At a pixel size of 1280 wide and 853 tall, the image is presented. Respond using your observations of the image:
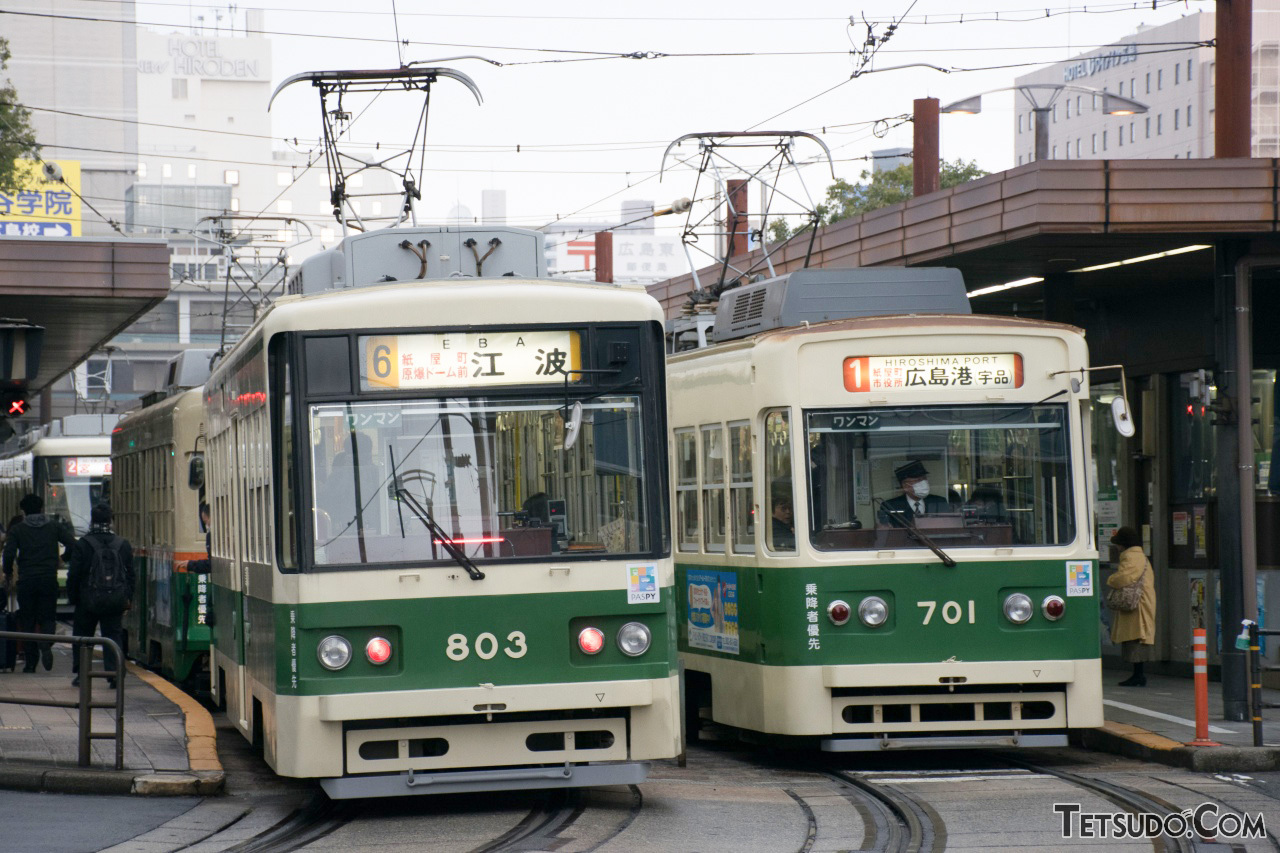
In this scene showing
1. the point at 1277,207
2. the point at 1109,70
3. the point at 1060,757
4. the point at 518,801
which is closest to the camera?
the point at 518,801

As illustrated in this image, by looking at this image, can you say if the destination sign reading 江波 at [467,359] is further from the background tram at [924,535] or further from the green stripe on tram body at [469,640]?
the background tram at [924,535]

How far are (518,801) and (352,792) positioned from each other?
1.21 m

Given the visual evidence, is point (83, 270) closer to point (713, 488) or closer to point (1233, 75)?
point (713, 488)

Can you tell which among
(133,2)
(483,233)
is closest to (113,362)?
(133,2)

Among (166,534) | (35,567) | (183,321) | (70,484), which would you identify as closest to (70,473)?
(70,484)

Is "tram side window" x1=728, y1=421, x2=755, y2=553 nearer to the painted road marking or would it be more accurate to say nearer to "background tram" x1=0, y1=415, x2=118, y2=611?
the painted road marking

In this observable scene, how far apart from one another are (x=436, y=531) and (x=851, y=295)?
4.62 m

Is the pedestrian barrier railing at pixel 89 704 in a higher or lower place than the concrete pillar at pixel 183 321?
lower

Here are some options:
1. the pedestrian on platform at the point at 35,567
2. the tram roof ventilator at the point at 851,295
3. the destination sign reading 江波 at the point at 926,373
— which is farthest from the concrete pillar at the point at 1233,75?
the pedestrian on platform at the point at 35,567

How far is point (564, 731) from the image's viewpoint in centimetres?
920

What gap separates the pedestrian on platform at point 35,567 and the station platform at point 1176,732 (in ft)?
33.2

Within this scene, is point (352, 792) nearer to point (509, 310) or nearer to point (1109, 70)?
point (509, 310)

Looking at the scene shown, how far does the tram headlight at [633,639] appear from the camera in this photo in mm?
9227

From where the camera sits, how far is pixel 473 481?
357 inches
